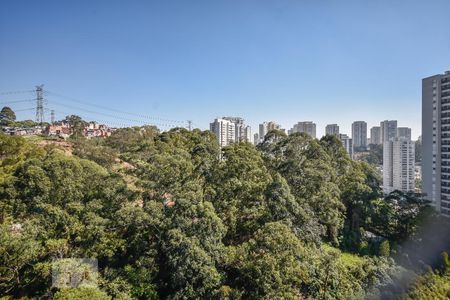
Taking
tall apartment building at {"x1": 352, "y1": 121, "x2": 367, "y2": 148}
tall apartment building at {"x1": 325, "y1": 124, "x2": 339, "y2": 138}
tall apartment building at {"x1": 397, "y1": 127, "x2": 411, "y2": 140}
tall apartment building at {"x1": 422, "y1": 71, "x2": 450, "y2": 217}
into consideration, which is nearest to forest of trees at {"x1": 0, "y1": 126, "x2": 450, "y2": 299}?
tall apartment building at {"x1": 422, "y1": 71, "x2": 450, "y2": 217}

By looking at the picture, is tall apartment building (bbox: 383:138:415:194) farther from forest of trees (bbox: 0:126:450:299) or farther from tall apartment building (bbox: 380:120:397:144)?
forest of trees (bbox: 0:126:450:299)

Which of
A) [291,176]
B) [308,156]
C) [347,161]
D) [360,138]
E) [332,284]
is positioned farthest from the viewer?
[360,138]

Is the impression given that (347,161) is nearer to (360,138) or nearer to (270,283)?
(270,283)

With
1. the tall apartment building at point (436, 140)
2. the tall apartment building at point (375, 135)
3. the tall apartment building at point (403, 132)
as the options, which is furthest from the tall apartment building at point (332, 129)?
the tall apartment building at point (436, 140)

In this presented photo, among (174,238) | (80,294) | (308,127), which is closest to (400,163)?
(308,127)

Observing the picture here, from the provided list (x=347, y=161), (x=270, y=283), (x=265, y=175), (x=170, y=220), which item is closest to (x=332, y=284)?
(x=270, y=283)

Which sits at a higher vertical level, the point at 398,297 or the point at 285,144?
the point at 285,144

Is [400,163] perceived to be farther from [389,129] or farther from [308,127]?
[389,129]
